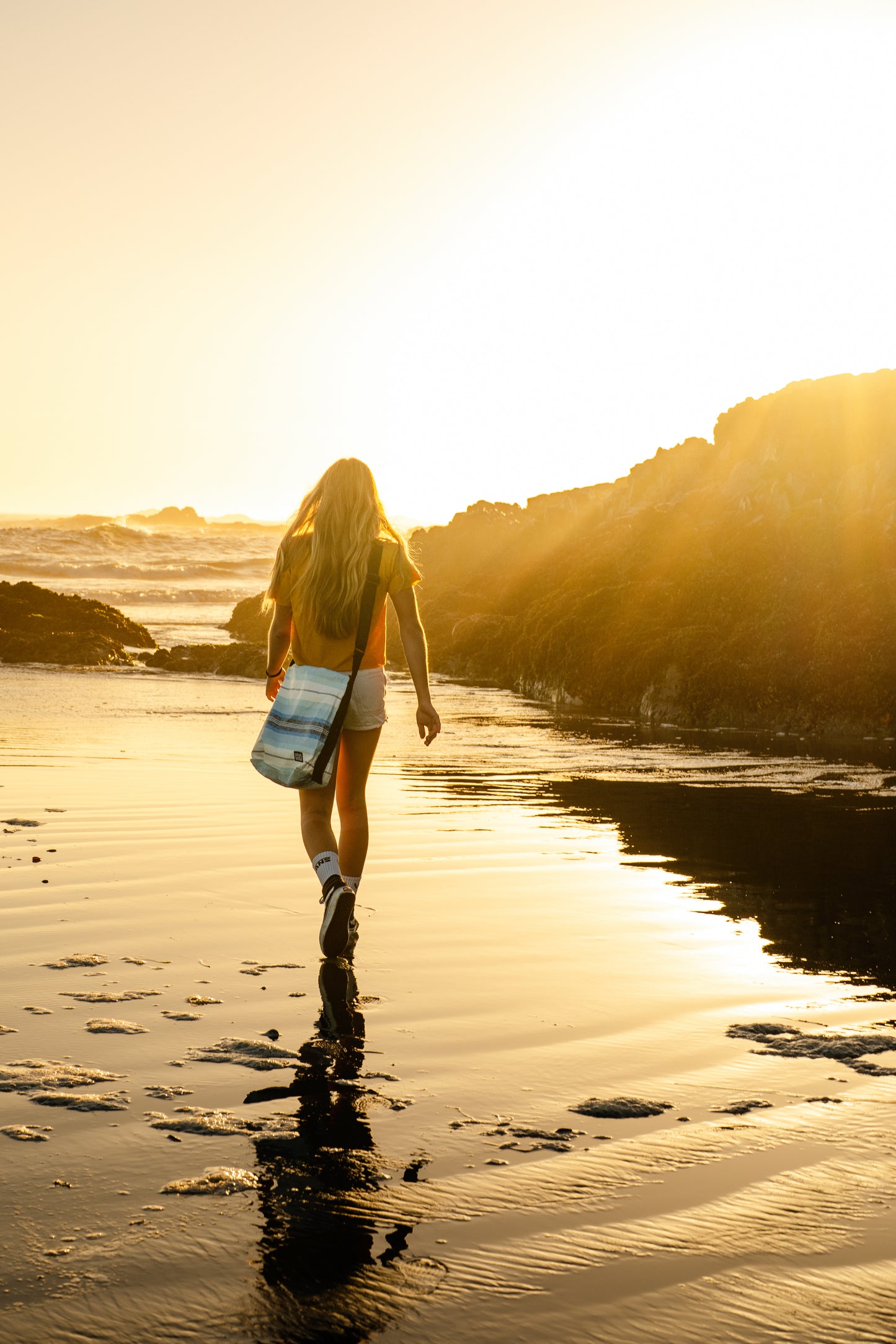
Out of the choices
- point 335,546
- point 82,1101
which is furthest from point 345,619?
point 82,1101

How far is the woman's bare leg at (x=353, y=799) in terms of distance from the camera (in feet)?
16.6

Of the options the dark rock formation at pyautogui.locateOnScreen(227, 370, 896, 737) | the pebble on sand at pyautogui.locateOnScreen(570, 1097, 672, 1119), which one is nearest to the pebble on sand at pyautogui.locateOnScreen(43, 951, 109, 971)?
the pebble on sand at pyautogui.locateOnScreen(570, 1097, 672, 1119)

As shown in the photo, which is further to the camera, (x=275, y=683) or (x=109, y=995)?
(x=275, y=683)

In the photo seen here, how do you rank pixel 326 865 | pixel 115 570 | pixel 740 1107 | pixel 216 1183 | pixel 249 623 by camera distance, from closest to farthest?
pixel 216 1183
pixel 740 1107
pixel 326 865
pixel 249 623
pixel 115 570

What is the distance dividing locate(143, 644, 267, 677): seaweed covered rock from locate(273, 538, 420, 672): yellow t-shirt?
72.3ft

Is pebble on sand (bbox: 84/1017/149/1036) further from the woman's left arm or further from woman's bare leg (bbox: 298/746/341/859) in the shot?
the woman's left arm

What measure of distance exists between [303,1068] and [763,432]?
86.7 ft

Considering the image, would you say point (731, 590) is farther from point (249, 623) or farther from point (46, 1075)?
point (249, 623)

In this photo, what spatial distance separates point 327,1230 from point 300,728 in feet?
8.37

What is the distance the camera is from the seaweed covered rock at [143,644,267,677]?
2786 cm

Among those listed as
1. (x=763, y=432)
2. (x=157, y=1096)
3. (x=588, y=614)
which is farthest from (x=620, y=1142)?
(x=763, y=432)

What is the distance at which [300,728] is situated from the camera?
4.78m

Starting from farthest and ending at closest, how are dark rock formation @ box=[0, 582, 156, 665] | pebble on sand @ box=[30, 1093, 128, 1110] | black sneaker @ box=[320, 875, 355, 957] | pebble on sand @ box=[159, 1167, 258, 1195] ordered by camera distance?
1. dark rock formation @ box=[0, 582, 156, 665]
2. black sneaker @ box=[320, 875, 355, 957]
3. pebble on sand @ box=[30, 1093, 128, 1110]
4. pebble on sand @ box=[159, 1167, 258, 1195]

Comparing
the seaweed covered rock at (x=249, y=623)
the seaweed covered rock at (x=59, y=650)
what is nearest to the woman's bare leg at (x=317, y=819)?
the seaweed covered rock at (x=59, y=650)
